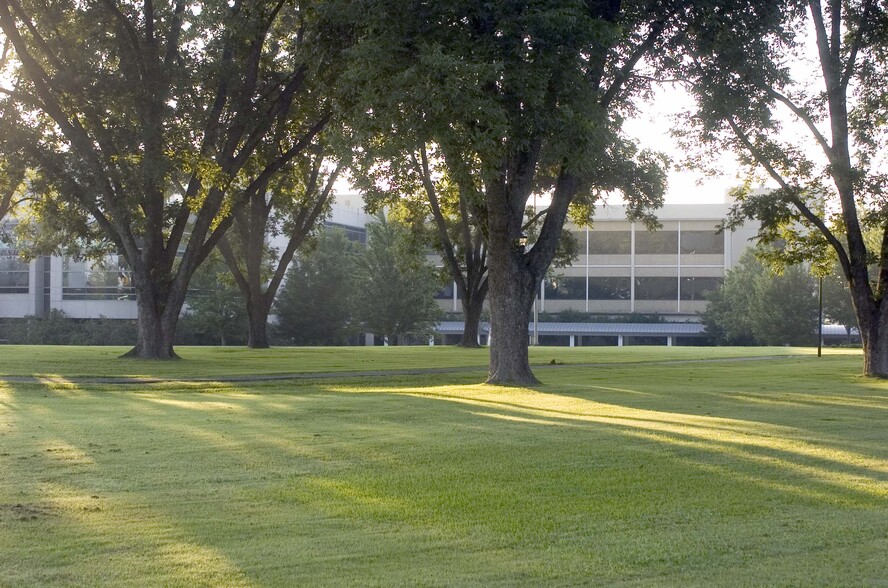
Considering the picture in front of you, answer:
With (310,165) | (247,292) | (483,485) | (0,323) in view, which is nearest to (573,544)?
(483,485)

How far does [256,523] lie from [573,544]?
2.23 m

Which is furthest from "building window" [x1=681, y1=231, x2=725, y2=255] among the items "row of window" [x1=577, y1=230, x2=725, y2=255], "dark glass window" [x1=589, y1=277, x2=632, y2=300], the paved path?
the paved path

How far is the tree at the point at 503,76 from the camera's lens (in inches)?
748

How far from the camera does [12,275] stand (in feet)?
248

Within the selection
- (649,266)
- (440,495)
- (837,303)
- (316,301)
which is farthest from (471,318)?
(440,495)

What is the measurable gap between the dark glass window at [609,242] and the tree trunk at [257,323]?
42991mm

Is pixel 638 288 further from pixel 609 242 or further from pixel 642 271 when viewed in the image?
pixel 609 242

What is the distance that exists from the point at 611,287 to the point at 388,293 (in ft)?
66.9

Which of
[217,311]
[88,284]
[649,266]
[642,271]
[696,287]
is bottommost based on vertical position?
[217,311]

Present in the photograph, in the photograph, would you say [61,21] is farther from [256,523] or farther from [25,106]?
[256,523]

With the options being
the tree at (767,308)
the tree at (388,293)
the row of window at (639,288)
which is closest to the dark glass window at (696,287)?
the row of window at (639,288)

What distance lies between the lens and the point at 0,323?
246 ft

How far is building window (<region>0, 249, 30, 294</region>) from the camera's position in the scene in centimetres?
7531

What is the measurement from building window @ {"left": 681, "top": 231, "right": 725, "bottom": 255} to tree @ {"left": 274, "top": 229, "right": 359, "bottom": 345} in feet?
90.8
